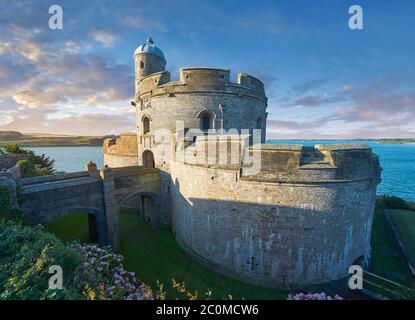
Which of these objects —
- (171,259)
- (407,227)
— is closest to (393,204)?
(407,227)

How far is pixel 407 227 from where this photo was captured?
674 inches

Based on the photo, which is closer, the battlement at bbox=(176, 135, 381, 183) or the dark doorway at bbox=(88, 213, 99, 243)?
the battlement at bbox=(176, 135, 381, 183)

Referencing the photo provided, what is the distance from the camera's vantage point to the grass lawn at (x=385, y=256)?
1150 cm

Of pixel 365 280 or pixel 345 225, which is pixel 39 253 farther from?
pixel 365 280

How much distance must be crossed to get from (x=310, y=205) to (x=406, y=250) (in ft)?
32.1

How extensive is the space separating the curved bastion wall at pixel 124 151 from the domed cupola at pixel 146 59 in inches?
234

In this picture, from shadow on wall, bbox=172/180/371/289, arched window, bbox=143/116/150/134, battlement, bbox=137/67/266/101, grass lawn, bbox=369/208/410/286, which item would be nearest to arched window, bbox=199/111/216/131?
battlement, bbox=137/67/266/101

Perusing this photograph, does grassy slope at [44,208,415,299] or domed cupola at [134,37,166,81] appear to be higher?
domed cupola at [134,37,166,81]

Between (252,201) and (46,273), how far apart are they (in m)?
7.58

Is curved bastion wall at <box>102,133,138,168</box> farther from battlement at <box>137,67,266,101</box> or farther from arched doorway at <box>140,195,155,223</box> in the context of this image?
battlement at <box>137,67,266,101</box>

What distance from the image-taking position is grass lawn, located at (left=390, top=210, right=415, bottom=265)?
13.3 metres

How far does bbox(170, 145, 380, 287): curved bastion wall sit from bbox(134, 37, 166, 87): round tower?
38.3 feet

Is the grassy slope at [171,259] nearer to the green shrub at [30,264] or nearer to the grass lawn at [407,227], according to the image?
the grass lawn at [407,227]

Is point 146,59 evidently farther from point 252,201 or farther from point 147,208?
point 252,201
